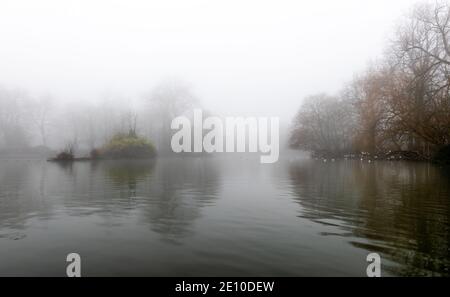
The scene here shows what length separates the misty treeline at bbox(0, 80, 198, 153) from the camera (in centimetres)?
6159

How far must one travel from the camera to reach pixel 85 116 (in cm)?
7012

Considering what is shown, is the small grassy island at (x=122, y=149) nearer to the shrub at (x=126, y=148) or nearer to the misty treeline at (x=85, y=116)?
the shrub at (x=126, y=148)

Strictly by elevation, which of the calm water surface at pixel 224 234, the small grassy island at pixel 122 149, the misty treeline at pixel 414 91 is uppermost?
the misty treeline at pixel 414 91

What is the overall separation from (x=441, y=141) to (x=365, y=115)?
7173 mm

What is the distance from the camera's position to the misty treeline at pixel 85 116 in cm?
6159

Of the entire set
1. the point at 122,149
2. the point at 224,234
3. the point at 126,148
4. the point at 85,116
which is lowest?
the point at 224,234

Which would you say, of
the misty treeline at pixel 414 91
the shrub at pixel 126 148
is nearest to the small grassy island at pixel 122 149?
the shrub at pixel 126 148

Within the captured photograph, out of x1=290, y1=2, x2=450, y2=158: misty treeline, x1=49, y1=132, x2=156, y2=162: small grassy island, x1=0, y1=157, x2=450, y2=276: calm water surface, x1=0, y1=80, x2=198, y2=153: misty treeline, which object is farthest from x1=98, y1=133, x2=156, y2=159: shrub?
x1=0, y1=157, x2=450, y2=276: calm water surface

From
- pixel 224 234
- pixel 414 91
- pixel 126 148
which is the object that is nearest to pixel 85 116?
pixel 126 148

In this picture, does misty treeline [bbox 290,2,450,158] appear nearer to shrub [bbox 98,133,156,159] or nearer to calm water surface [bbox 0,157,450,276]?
calm water surface [bbox 0,157,450,276]

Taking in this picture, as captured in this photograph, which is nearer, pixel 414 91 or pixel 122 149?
pixel 414 91

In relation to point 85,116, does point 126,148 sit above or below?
below

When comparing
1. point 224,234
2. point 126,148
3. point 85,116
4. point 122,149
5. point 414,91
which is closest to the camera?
point 224,234

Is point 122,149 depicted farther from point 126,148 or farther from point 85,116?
point 85,116
